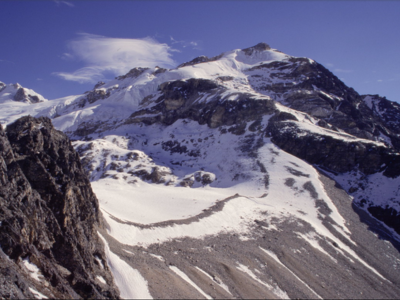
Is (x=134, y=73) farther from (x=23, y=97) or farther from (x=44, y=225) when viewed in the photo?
(x=44, y=225)

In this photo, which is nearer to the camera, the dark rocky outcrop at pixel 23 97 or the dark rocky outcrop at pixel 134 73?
the dark rocky outcrop at pixel 23 97

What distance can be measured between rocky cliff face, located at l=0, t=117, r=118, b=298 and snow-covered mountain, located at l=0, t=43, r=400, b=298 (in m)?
2.92

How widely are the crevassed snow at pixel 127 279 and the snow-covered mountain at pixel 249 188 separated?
9 centimetres

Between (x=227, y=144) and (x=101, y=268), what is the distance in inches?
2328

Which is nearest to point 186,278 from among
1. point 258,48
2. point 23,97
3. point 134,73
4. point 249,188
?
point 249,188

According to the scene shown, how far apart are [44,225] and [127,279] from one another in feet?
22.6

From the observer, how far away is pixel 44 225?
1620cm

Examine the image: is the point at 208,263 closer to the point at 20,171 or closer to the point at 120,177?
the point at 20,171

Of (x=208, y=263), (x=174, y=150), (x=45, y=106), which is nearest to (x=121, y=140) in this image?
(x=174, y=150)

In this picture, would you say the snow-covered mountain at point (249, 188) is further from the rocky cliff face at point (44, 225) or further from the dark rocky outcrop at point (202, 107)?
the rocky cliff face at point (44, 225)

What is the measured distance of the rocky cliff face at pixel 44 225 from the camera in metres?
13.1

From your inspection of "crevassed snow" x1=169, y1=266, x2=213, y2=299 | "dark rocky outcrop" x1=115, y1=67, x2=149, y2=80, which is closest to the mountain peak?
"dark rocky outcrop" x1=115, y1=67, x2=149, y2=80

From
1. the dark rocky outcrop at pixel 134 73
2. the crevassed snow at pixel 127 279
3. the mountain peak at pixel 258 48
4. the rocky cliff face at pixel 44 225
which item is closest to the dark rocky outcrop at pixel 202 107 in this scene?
the crevassed snow at pixel 127 279

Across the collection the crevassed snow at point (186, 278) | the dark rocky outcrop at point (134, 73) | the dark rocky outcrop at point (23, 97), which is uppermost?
the dark rocky outcrop at point (134, 73)
